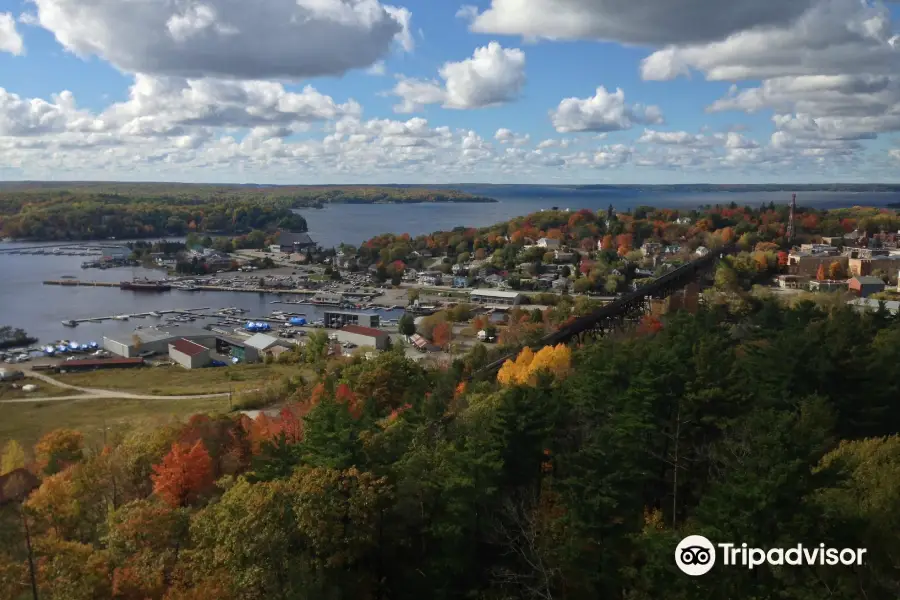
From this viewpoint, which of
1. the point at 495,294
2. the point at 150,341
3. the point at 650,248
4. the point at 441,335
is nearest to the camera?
the point at 441,335

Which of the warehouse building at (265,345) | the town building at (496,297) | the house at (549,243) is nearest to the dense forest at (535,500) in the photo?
the warehouse building at (265,345)

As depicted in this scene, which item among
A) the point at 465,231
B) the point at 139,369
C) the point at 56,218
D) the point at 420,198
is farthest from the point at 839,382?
the point at 420,198

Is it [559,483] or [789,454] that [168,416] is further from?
[789,454]

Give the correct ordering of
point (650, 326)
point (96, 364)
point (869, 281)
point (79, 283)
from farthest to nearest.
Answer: point (79, 283)
point (869, 281)
point (96, 364)
point (650, 326)

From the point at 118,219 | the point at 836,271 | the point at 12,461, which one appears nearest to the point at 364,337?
the point at 12,461

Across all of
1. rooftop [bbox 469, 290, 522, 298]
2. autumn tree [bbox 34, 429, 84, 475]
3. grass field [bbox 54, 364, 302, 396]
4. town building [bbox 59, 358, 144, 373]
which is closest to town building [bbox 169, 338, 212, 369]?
grass field [bbox 54, 364, 302, 396]

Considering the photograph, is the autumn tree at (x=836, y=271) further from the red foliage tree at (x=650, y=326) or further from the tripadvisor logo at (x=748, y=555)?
the tripadvisor logo at (x=748, y=555)

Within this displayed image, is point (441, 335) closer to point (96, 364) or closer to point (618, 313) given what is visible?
point (618, 313)

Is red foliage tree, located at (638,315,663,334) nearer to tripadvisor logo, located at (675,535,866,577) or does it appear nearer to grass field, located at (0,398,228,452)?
grass field, located at (0,398,228,452)
